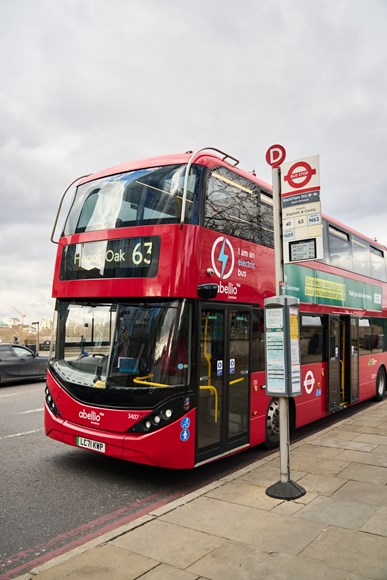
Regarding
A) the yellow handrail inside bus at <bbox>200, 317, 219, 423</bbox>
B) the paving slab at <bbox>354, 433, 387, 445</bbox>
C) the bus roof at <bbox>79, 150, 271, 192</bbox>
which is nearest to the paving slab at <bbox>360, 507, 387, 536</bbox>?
the yellow handrail inside bus at <bbox>200, 317, 219, 423</bbox>

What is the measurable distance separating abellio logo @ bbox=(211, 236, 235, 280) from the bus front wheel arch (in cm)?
828

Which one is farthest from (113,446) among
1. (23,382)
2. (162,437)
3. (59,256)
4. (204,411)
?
(23,382)

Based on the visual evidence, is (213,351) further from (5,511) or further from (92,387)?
(5,511)

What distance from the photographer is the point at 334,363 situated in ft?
32.4

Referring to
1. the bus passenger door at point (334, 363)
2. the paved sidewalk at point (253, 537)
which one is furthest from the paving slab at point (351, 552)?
the bus passenger door at point (334, 363)

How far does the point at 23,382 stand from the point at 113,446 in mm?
12151

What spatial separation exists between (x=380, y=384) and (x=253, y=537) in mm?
10258

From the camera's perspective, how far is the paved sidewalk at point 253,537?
3572 mm

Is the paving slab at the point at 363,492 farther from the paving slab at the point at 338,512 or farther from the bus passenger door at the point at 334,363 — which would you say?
the bus passenger door at the point at 334,363

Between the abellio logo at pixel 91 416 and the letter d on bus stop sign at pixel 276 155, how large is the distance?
3716mm

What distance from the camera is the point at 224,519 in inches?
181

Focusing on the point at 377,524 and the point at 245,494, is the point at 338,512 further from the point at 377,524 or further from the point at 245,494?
the point at 245,494

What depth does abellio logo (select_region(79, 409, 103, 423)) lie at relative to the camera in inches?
233

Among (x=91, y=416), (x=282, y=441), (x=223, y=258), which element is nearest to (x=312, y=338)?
(x=223, y=258)
